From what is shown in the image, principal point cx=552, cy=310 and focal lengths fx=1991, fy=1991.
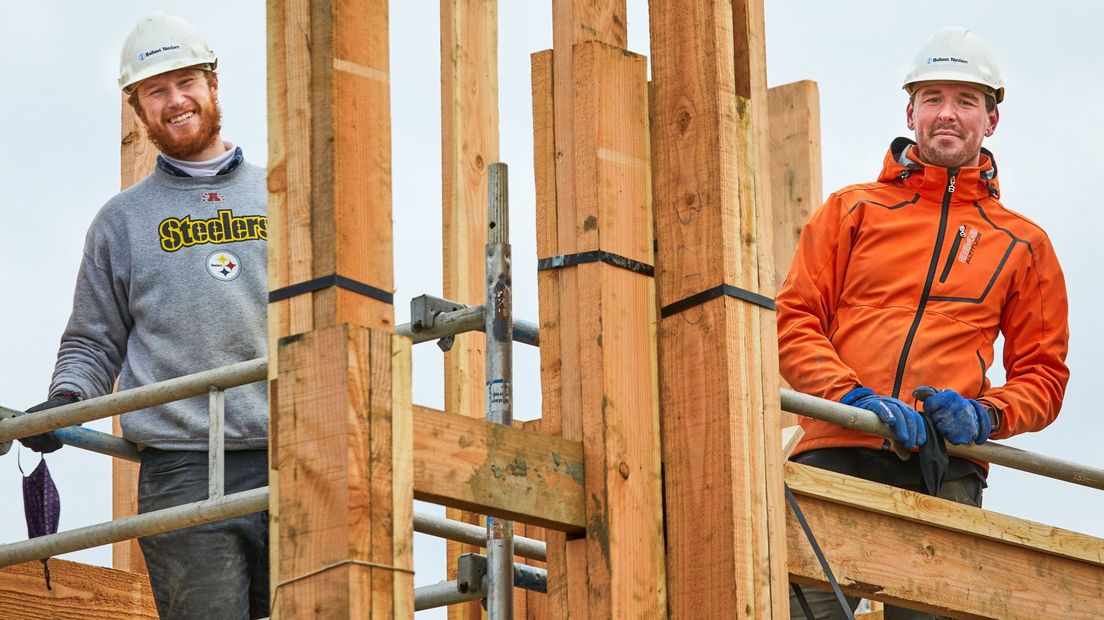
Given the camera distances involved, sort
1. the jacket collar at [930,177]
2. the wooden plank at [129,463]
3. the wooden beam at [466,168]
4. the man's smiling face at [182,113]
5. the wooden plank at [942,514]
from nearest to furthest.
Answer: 1. the wooden plank at [942,514]
2. the man's smiling face at [182,113]
3. the jacket collar at [930,177]
4. the wooden beam at [466,168]
5. the wooden plank at [129,463]

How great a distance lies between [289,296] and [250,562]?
177 cm

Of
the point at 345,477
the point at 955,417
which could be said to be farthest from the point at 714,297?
the point at 955,417

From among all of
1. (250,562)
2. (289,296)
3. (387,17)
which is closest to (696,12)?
(387,17)

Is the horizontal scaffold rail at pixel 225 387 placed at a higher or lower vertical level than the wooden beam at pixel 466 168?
lower

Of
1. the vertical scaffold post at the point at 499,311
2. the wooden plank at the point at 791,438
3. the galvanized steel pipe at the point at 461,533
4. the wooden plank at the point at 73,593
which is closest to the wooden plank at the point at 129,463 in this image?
the wooden plank at the point at 73,593

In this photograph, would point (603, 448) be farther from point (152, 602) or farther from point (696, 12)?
point (152, 602)

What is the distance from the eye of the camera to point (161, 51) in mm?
6664

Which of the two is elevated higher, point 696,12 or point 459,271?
point 459,271

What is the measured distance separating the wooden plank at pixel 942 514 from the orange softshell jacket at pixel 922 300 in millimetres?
540

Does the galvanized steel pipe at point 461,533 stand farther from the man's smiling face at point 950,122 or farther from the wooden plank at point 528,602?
the man's smiling face at point 950,122

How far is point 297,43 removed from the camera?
4.68 meters

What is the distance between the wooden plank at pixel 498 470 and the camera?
4.56 meters

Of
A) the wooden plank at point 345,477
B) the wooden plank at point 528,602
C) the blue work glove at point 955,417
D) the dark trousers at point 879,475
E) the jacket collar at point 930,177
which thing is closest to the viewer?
the wooden plank at point 345,477

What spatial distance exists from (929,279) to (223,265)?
2388mm
